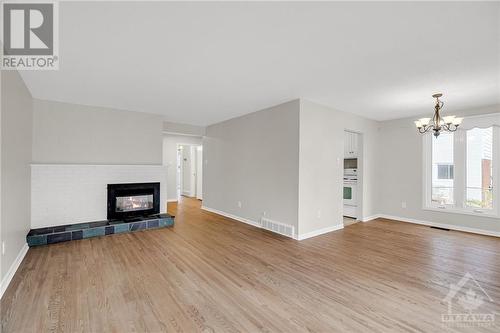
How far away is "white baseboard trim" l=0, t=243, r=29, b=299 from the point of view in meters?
2.21

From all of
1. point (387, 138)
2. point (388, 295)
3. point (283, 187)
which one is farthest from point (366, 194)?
point (388, 295)

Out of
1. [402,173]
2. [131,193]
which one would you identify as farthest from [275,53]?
[402,173]

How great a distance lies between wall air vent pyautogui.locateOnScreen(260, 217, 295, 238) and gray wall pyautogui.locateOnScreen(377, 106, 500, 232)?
329 cm

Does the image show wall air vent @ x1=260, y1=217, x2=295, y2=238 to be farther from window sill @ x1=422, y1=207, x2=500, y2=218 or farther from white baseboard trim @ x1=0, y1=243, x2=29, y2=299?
white baseboard trim @ x1=0, y1=243, x2=29, y2=299

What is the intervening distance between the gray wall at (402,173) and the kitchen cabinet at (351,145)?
0.75 meters

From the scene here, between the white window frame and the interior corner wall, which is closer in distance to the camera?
the interior corner wall

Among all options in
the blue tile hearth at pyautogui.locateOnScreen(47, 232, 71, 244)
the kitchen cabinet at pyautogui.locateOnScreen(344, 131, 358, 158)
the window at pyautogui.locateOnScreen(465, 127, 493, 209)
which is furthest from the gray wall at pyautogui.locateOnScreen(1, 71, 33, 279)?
the window at pyautogui.locateOnScreen(465, 127, 493, 209)

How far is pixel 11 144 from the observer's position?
2643 millimetres

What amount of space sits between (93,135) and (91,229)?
1896 millimetres

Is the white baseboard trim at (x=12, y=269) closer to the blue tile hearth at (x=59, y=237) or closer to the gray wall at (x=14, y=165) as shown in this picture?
the gray wall at (x=14, y=165)

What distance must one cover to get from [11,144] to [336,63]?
3.99 m

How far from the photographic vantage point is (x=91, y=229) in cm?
397

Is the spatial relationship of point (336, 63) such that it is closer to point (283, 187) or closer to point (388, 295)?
point (283, 187)

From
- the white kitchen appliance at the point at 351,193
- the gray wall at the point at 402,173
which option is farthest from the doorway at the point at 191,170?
the gray wall at the point at 402,173
